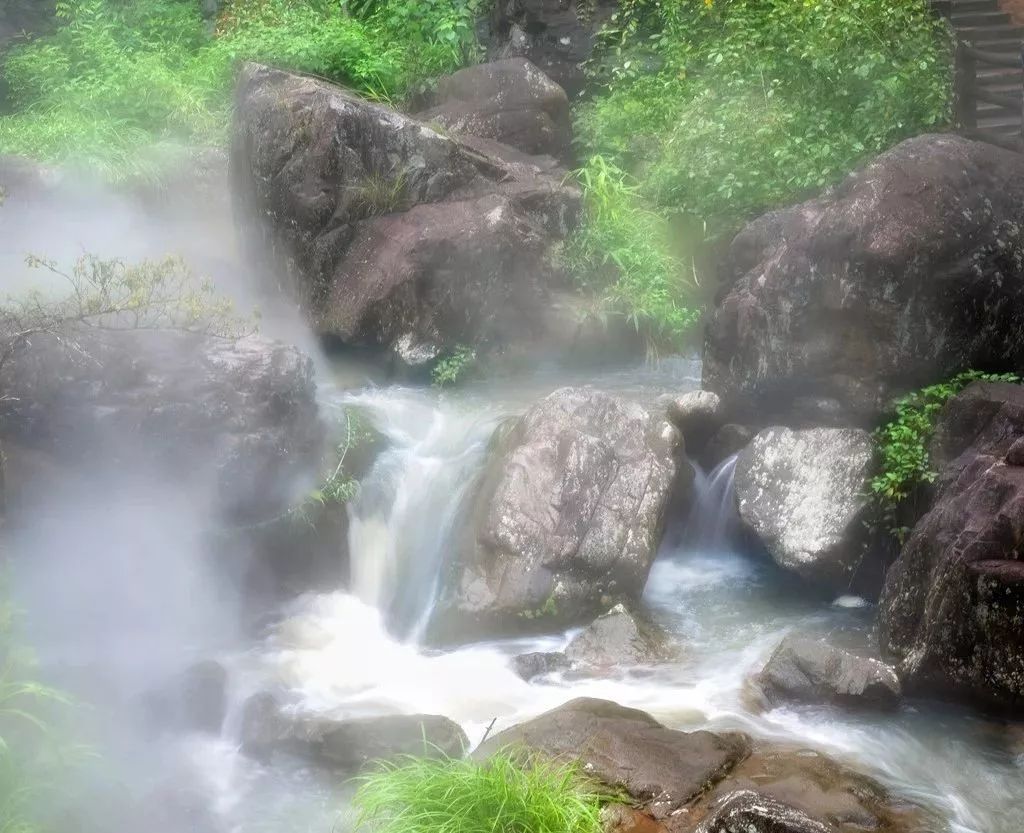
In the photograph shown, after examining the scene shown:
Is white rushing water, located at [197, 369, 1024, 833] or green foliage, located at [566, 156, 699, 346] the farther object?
green foliage, located at [566, 156, 699, 346]

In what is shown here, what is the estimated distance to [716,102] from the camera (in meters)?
13.2

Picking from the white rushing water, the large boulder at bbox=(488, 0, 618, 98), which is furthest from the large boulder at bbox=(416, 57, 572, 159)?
the white rushing water

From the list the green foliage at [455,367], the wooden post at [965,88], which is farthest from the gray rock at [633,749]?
the wooden post at [965,88]

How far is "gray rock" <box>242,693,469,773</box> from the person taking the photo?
22.2 feet

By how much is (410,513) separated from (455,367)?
109 inches

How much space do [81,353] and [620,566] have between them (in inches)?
195

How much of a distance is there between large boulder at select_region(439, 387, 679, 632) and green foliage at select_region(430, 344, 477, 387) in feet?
8.59

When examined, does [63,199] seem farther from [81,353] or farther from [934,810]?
[934,810]

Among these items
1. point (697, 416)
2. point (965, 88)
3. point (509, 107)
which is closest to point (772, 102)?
point (965, 88)

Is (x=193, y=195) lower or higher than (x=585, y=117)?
lower

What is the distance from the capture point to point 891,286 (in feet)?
28.7

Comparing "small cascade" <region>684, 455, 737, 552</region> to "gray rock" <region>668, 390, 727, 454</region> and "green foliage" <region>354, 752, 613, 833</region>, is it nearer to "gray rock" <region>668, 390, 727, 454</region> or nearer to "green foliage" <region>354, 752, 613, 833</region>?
"gray rock" <region>668, 390, 727, 454</region>

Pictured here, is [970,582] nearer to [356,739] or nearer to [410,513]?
[356,739]

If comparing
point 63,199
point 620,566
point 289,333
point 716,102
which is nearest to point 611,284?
point 716,102
